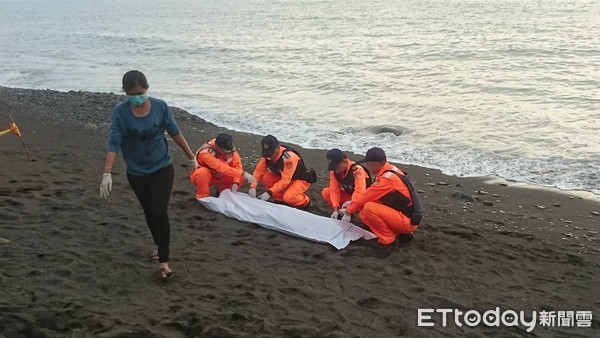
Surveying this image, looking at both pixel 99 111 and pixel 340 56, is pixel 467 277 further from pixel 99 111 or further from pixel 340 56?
pixel 340 56

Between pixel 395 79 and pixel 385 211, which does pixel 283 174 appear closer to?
pixel 385 211

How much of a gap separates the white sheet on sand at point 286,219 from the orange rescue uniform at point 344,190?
40cm

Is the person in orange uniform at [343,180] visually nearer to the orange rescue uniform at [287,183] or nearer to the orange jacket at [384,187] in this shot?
the orange jacket at [384,187]

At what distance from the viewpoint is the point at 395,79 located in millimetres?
17922

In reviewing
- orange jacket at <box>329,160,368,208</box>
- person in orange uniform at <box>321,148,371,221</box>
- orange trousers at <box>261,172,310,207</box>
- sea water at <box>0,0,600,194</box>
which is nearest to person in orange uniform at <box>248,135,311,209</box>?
orange trousers at <box>261,172,310,207</box>

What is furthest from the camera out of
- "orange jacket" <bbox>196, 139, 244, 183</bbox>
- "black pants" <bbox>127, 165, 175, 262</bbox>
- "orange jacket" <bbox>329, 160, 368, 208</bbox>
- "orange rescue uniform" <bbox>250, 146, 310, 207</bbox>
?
"orange rescue uniform" <bbox>250, 146, 310, 207</bbox>

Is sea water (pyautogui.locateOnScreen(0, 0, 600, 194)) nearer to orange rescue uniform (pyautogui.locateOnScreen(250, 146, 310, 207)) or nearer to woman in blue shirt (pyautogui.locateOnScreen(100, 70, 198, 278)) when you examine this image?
orange rescue uniform (pyautogui.locateOnScreen(250, 146, 310, 207))

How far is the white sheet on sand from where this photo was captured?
597 centimetres

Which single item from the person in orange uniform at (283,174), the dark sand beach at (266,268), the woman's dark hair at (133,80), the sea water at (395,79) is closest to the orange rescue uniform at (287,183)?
the person in orange uniform at (283,174)

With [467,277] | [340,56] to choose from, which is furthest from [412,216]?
[340,56]

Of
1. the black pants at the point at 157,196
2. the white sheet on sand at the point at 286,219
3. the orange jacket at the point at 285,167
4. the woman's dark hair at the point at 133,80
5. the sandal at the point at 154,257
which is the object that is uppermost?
the woman's dark hair at the point at 133,80

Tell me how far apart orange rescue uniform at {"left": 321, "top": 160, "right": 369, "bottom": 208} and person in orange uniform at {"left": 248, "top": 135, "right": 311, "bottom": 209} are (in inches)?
14.0

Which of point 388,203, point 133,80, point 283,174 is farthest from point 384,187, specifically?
point 133,80

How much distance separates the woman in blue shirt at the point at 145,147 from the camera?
4.23 metres
